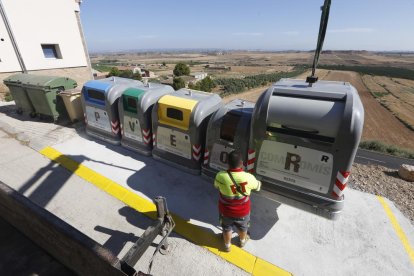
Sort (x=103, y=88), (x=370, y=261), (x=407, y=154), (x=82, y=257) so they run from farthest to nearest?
(x=407, y=154)
(x=103, y=88)
(x=370, y=261)
(x=82, y=257)

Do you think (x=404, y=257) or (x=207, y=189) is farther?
(x=207, y=189)

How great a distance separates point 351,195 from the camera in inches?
193

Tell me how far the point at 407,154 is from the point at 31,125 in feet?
77.5

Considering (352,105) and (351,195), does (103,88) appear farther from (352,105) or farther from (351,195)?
(351,195)

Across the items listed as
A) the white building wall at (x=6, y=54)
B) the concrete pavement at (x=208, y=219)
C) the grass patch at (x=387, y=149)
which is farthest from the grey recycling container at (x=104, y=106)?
the grass patch at (x=387, y=149)

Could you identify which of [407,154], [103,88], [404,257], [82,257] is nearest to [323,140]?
[404,257]

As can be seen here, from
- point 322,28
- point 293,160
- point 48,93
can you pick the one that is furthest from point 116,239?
point 48,93

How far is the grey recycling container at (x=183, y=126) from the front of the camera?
5.01 m

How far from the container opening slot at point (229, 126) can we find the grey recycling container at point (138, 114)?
2.36 m

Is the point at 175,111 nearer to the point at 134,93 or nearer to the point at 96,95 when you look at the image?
the point at 134,93

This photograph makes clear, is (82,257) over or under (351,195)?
over

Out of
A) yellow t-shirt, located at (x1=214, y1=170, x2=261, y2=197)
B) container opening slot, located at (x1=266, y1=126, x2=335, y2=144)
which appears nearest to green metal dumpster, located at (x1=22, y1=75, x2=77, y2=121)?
yellow t-shirt, located at (x1=214, y1=170, x2=261, y2=197)

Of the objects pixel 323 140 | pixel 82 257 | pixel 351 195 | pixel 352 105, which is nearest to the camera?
pixel 82 257

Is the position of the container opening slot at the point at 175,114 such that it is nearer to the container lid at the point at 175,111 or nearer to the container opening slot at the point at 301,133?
the container lid at the point at 175,111
